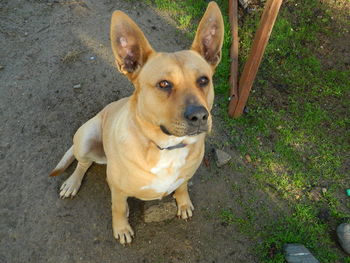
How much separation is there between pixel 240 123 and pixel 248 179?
0.87 meters

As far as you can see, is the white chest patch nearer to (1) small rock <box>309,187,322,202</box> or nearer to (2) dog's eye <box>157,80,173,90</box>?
(2) dog's eye <box>157,80,173,90</box>

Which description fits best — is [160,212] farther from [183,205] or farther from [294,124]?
[294,124]

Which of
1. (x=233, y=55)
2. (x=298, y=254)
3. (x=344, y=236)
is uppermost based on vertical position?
(x=233, y=55)

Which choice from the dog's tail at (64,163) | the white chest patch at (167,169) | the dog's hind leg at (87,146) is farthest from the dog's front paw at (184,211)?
the dog's tail at (64,163)

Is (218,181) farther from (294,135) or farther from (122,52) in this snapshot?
(122,52)

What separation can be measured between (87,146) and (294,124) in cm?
292

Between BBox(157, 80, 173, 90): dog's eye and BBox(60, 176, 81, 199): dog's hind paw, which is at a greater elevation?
BBox(157, 80, 173, 90): dog's eye

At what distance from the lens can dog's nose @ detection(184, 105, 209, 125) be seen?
219cm

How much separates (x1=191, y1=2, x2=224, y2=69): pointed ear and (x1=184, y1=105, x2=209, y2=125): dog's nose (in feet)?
2.48

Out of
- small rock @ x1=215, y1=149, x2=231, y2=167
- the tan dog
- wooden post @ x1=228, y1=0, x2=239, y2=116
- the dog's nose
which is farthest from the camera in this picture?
wooden post @ x1=228, y1=0, x2=239, y2=116

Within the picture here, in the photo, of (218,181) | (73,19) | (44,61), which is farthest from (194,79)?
(73,19)

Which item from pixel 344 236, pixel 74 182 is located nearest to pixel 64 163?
pixel 74 182

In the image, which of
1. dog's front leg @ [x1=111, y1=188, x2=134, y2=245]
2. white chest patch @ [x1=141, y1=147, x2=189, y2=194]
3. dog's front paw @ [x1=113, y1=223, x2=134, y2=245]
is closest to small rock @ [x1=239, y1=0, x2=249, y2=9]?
white chest patch @ [x1=141, y1=147, x2=189, y2=194]

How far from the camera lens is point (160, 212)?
3.57m
